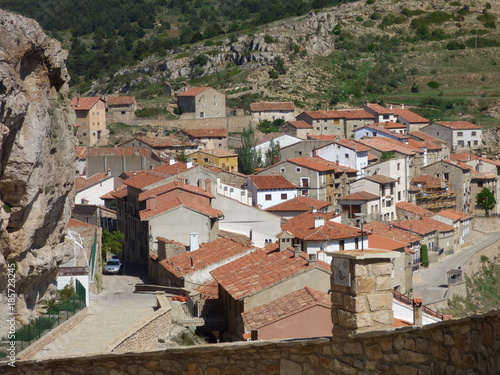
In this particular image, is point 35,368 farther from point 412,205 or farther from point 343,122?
point 343,122

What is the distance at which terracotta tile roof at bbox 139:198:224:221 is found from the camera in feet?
135

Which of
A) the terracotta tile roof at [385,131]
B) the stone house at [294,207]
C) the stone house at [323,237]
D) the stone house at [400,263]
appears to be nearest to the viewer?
the stone house at [323,237]

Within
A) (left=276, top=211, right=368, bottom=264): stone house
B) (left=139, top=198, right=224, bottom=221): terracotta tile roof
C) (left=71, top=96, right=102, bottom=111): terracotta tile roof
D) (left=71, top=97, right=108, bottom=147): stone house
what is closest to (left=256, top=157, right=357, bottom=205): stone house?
(left=276, top=211, right=368, bottom=264): stone house

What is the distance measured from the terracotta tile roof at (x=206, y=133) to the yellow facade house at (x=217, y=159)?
8063 millimetres

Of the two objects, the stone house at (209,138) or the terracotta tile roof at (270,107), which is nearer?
the stone house at (209,138)

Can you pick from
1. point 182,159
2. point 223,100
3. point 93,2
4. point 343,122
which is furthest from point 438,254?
point 93,2

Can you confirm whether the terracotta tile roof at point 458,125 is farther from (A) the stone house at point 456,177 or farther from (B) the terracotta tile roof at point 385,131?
(A) the stone house at point 456,177

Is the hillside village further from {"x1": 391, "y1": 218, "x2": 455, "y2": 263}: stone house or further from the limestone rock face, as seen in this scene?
the limestone rock face

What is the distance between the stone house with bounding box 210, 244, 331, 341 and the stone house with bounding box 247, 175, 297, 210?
27.8 metres

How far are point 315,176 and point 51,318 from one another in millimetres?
44342

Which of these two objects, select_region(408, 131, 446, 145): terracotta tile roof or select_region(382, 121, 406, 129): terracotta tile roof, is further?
select_region(382, 121, 406, 129): terracotta tile roof

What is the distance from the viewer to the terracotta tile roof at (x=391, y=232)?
5269 cm

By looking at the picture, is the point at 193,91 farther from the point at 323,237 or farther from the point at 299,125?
the point at 323,237

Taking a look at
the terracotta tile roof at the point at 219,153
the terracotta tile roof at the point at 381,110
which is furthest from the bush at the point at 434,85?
the terracotta tile roof at the point at 219,153
